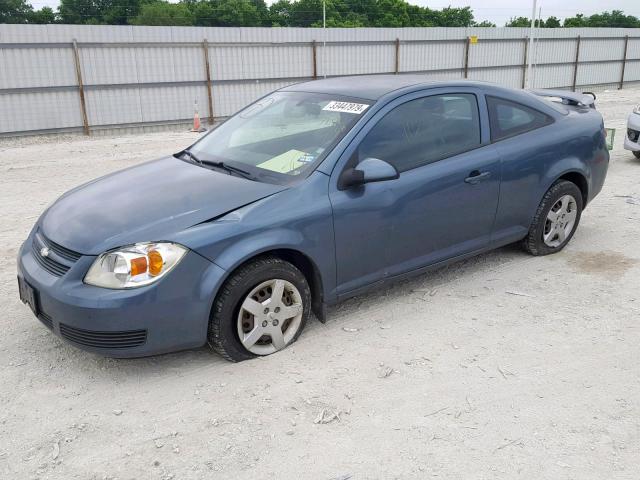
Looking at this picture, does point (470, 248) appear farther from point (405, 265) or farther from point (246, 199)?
point (246, 199)

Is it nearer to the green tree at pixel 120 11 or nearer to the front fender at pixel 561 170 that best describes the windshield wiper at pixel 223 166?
the front fender at pixel 561 170

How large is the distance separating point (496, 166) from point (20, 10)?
6477 centimetres

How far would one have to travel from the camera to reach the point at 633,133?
9.02 m

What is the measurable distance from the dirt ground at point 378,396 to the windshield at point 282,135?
111cm

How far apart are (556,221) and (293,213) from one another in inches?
108

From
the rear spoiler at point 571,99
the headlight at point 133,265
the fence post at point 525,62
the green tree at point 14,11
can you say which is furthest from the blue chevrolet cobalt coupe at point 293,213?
the green tree at point 14,11

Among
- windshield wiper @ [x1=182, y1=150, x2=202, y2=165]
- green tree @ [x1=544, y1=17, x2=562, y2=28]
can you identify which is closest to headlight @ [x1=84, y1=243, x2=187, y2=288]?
windshield wiper @ [x1=182, y1=150, x2=202, y2=165]

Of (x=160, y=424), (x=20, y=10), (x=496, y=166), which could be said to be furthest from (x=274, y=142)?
(x=20, y=10)

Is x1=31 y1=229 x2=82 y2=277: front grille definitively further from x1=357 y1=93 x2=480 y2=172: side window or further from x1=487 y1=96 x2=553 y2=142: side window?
x1=487 y1=96 x2=553 y2=142: side window

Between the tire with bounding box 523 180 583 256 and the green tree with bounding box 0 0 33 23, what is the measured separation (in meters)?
60.6

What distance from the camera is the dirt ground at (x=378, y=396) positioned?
2818mm

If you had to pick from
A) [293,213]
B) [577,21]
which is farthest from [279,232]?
[577,21]

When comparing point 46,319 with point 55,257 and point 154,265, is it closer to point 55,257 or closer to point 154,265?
point 55,257

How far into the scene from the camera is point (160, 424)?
3.11m
